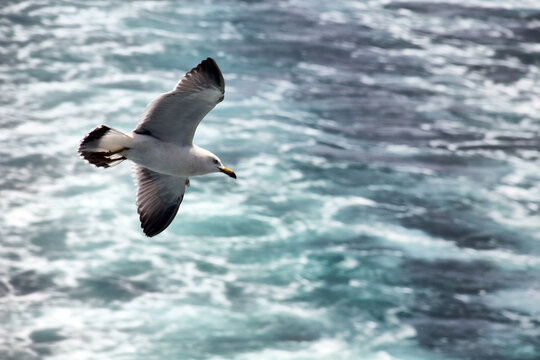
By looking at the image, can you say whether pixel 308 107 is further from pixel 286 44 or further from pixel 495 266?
pixel 495 266

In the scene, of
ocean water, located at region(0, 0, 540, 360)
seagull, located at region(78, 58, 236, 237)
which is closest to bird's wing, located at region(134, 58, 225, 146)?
seagull, located at region(78, 58, 236, 237)

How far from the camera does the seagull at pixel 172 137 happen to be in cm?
749

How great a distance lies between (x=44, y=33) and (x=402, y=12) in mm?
11557

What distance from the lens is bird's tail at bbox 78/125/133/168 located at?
290 inches

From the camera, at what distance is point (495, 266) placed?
54.2ft

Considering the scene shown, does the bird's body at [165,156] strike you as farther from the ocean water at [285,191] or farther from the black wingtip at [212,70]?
the ocean water at [285,191]

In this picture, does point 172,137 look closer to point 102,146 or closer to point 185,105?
point 185,105

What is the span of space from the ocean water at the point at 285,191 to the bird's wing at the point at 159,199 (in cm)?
603

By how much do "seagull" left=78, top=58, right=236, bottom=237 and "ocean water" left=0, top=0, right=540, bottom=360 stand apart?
6878mm

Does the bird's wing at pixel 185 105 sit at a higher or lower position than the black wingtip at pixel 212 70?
lower

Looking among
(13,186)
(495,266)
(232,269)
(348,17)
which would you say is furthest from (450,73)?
(13,186)

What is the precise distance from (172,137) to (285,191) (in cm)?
1088

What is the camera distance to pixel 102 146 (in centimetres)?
752

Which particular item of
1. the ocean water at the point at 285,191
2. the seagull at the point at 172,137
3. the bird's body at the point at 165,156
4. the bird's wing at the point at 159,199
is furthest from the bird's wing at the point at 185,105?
the ocean water at the point at 285,191
